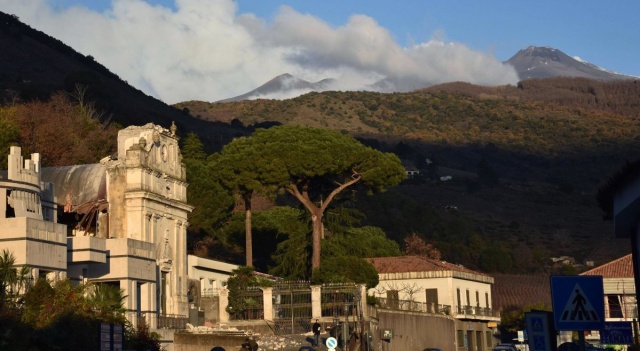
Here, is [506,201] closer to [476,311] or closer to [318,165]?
[476,311]

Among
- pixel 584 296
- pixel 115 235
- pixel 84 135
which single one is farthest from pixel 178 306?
pixel 584 296

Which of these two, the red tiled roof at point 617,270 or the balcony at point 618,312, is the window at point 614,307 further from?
the red tiled roof at point 617,270

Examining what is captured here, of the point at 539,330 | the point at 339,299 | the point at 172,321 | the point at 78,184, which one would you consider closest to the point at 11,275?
the point at 172,321

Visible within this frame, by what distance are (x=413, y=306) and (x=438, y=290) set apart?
546cm

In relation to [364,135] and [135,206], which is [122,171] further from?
[364,135]

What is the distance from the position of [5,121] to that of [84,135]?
11.2 m

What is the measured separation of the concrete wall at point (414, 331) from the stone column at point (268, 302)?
5.17m

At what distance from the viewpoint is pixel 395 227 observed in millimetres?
116938

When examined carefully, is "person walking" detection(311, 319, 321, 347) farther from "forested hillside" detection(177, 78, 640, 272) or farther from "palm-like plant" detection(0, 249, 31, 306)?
"forested hillside" detection(177, 78, 640, 272)

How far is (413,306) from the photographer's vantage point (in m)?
65.3

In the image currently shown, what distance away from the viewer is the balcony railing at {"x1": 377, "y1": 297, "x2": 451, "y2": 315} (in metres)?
60.7

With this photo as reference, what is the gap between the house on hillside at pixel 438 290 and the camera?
69750 mm

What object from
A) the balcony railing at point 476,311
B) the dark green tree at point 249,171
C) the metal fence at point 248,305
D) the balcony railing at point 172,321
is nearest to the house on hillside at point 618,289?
the balcony railing at point 476,311

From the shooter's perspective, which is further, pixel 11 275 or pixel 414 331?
pixel 414 331
